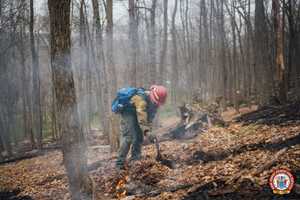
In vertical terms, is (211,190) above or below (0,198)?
above

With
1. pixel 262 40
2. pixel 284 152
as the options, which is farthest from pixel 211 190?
pixel 262 40

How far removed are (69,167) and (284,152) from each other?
3520mm

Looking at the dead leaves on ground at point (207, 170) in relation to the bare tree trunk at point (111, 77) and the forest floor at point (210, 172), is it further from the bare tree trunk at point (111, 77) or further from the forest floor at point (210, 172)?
the bare tree trunk at point (111, 77)

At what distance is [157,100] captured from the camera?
23.1ft

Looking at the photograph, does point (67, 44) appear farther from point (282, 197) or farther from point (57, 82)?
point (282, 197)

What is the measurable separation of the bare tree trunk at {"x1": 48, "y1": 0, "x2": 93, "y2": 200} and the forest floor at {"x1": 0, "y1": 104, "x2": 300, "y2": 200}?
2.61 feet

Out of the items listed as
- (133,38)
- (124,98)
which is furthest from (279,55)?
(124,98)

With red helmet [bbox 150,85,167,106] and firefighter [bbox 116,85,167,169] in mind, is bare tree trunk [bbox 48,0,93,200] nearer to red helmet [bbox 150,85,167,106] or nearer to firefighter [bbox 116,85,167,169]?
firefighter [bbox 116,85,167,169]

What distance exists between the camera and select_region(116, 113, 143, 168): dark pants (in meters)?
7.16

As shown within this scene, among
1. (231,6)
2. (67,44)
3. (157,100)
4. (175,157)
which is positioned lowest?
(175,157)

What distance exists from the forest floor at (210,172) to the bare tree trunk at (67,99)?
2.61 ft

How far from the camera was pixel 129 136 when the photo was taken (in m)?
7.28

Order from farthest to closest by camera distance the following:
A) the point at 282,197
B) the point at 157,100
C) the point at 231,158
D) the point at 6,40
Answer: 1. the point at 6,40
2. the point at 157,100
3. the point at 231,158
4. the point at 282,197

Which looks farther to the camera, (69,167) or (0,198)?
(0,198)
